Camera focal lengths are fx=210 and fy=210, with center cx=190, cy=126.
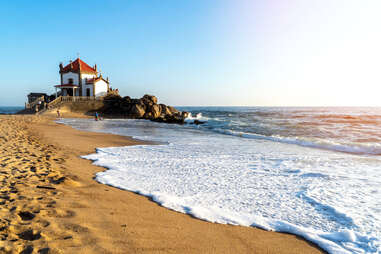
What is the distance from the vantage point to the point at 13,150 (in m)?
7.25

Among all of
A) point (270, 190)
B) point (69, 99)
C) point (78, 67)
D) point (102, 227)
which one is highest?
point (78, 67)

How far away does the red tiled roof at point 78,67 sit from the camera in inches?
1620

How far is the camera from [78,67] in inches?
1619

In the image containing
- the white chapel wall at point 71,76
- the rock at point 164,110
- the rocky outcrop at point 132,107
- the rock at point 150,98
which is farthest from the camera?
the rock at point 164,110

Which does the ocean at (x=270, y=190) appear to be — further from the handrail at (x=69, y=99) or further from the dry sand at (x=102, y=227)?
the handrail at (x=69, y=99)

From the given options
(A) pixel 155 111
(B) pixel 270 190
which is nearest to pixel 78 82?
(A) pixel 155 111

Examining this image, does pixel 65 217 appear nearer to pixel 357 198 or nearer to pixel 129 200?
pixel 129 200

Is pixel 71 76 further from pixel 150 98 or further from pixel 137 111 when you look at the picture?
pixel 150 98

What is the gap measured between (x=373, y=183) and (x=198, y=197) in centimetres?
495

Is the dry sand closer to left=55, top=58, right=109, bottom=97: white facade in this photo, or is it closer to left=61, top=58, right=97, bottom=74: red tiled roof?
left=55, top=58, right=109, bottom=97: white facade

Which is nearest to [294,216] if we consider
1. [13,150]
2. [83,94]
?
[13,150]

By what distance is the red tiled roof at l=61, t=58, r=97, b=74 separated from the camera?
135 feet

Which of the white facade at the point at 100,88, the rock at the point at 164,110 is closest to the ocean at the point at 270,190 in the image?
the rock at the point at 164,110

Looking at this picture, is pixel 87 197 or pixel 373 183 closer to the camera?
pixel 87 197
